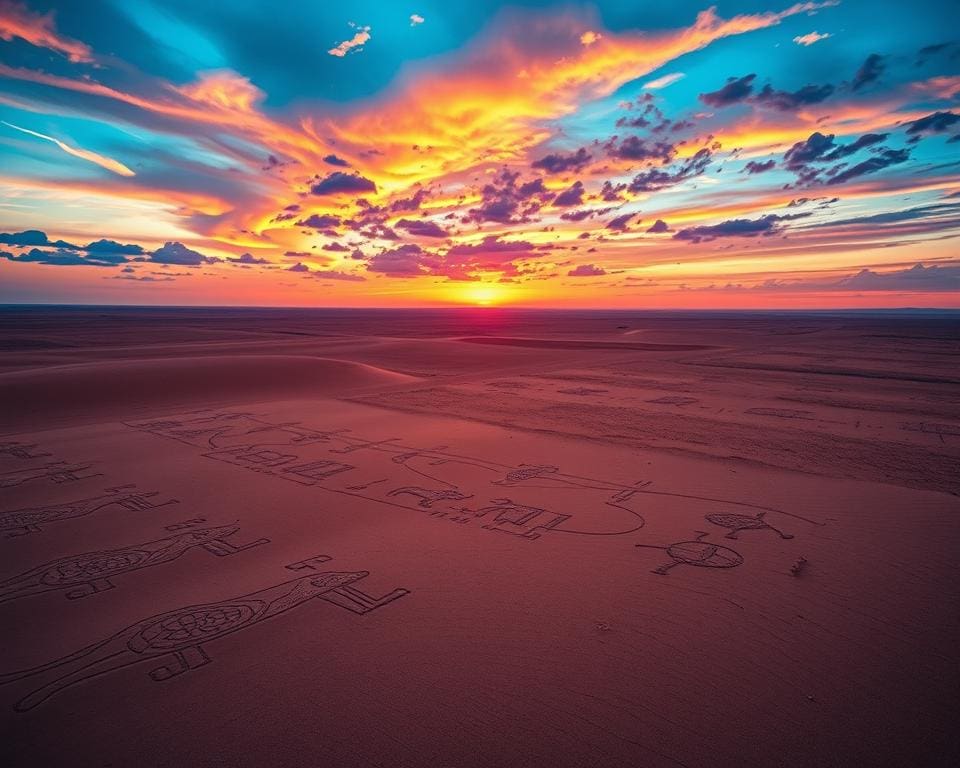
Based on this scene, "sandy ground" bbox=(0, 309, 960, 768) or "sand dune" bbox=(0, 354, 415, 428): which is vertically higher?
"sand dune" bbox=(0, 354, 415, 428)

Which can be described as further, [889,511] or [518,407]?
[518,407]

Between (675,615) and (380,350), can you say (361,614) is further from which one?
(380,350)

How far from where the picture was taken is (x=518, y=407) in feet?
58.6

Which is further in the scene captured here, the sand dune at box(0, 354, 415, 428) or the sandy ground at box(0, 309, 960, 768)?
the sand dune at box(0, 354, 415, 428)

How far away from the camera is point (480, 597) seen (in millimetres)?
5957

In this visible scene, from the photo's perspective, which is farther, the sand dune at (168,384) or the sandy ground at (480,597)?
the sand dune at (168,384)

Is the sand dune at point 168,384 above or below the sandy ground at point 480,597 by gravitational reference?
above

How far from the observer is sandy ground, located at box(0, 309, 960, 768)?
407 centimetres

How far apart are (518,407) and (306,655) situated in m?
13.5

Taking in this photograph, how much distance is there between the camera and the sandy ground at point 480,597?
4066mm

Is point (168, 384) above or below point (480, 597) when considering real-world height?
above

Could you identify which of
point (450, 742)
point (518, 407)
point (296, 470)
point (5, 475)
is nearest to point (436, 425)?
point (518, 407)

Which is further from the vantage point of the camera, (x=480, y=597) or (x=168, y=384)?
(x=168, y=384)

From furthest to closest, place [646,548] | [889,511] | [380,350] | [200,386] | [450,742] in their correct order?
[380,350]
[200,386]
[889,511]
[646,548]
[450,742]
